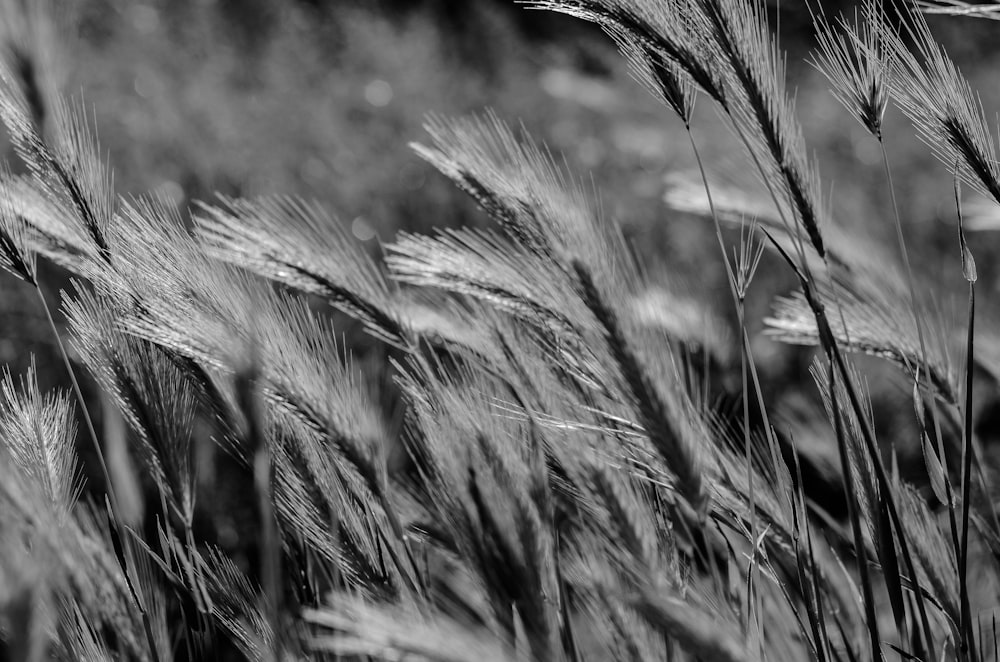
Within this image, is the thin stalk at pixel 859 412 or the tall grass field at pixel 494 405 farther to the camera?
the thin stalk at pixel 859 412

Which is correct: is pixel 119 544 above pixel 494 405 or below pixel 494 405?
below

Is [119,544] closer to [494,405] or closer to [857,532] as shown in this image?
[494,405]

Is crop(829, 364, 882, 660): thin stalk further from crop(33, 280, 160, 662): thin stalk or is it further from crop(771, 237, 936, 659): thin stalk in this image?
crop(33, 280, 160, 662): thin stalk

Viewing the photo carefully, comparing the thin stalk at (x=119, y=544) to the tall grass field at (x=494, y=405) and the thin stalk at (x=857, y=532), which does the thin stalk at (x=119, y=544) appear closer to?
the tall grass field at (x=494, y=405)

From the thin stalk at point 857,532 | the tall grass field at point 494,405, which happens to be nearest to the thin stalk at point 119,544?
the tall grass field at point 494,405

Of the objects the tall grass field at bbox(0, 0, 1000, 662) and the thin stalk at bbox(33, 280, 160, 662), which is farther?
the thin stalk at bbox(33, 280, 160, 662)

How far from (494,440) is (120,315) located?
0.41m

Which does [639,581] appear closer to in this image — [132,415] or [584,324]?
[584,324]

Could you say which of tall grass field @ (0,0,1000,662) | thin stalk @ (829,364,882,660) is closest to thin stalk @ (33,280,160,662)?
tall grass field @ (0,0,1000,662)

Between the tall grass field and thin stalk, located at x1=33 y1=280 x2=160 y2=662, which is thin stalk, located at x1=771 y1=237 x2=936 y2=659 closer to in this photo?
the tall grass field

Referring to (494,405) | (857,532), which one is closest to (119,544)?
(494,405)

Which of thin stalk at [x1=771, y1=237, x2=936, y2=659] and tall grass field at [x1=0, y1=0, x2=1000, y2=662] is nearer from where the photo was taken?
tall grass field at [x1=0, y1=0, x2=1000, y2=662]

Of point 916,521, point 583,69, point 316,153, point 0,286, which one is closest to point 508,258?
point 916,521

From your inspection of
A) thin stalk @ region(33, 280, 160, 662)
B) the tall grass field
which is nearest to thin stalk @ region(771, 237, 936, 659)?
the tall grass field
